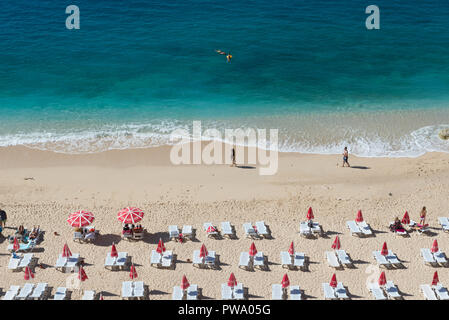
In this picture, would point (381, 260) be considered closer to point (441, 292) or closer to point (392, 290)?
point (392, 290)

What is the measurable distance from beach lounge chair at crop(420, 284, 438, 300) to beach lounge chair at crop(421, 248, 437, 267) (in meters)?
1.69

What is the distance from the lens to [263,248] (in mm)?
23656

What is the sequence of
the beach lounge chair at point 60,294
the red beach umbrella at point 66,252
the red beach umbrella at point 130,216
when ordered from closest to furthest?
the beach lounge chair at point 60,294
the red beach umbrella at point 66,252
the red beach umbrella at point 130,216

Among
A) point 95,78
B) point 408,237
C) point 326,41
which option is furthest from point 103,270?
point 326,41

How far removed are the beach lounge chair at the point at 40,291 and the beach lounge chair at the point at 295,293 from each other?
9.93 m

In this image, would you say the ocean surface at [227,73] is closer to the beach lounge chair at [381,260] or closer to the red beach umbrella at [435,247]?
the red beach umbrella at [435,247]

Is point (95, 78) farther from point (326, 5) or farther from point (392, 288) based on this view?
point (392, 288)

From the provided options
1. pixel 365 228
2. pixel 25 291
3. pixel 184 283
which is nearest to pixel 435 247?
pixel 365 228

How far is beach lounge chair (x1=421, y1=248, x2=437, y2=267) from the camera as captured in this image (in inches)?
880

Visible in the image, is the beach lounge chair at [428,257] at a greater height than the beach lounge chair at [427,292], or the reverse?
the beach lounge chair at [428,257]

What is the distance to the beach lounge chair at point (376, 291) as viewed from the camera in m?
20.4

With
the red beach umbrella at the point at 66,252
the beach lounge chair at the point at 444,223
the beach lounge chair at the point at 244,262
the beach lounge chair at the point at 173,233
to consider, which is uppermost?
the beach lounge chair at the point at 444,223

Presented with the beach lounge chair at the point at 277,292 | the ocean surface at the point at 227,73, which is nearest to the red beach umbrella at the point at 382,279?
the beach lounge chair at the point at 277,292
